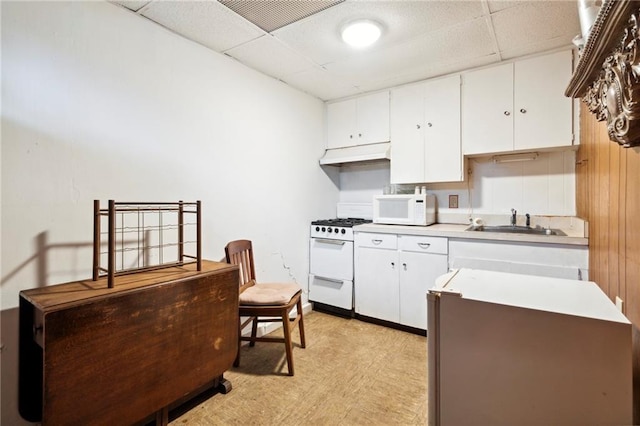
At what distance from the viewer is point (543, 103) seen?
2439 mm

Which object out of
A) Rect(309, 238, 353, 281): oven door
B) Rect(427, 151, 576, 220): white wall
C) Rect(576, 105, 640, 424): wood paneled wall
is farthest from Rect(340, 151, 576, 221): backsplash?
Rect(309, 238, 353, 281): oven door

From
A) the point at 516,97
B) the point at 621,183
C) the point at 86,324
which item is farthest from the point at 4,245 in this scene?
the point at 516,97

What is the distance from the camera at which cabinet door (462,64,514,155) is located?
2.59 meters

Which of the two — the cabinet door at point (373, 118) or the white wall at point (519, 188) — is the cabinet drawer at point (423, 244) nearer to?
the white wall at point (519, 188)

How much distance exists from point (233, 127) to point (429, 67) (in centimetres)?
177

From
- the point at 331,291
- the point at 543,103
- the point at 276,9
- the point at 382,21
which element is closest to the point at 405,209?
the point at 331,291

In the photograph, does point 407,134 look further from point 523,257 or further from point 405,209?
point 523,257

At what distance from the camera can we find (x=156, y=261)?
201 centimetres

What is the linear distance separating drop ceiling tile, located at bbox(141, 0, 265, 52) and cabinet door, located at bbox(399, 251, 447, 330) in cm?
216

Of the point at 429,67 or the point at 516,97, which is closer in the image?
the point at 516,97

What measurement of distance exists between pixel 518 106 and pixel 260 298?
8.27 feet

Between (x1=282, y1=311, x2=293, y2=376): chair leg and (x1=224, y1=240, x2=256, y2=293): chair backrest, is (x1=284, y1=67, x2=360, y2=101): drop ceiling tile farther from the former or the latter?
(x1=282, y1=311, x2=293, y2=376): chair leg

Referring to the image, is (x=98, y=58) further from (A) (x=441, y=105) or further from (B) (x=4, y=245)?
(A) (x=441, y=105)

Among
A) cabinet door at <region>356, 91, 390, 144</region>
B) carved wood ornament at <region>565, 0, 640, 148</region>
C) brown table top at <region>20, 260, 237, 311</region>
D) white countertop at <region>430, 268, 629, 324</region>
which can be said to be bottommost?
brown table top at <region>20, 260, 237, 311</region>
